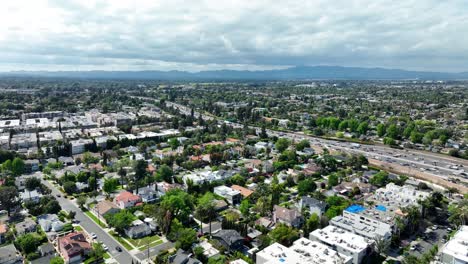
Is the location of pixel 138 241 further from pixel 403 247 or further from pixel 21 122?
pixel 21 122

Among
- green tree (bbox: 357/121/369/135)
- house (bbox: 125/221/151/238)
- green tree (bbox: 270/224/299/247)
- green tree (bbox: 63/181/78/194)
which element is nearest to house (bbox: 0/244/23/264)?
house (bbox: 125/221/151/238)

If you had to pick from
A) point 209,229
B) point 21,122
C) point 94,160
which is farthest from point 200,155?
point 21,122

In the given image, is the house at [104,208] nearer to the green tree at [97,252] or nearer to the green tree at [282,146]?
the green tree at [97,252]

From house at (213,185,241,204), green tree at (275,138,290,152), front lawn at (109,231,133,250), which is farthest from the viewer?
green tree at (275,138,290,152)

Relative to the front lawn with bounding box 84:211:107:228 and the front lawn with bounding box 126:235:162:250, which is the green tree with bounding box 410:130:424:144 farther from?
the front lawn with bounding box 84:211:107:228

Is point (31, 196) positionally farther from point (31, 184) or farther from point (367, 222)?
point (367, 222)

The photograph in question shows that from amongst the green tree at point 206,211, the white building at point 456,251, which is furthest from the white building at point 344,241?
the green tree at point 206,211
